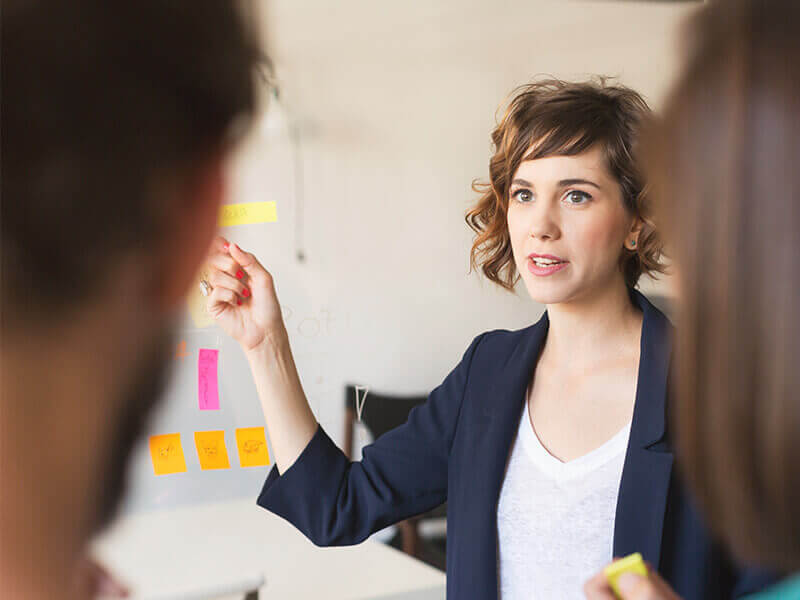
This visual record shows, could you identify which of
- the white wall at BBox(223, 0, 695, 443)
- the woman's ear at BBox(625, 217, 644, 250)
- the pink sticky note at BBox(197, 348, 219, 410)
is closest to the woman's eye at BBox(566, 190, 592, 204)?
the woman's ear at BBox(625, 217, 644, 250)

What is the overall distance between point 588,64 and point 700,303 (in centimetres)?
164

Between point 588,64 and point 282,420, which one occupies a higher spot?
point 588,64

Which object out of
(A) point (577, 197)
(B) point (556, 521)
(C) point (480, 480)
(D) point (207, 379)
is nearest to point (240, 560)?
(D) point (207, 379)

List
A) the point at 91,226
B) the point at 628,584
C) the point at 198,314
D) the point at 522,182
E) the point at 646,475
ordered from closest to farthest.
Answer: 1. the point at 91,226
2. the point at 628,584
3. the point at 646,475
4. the point at 522,182
5. the point at 198,314

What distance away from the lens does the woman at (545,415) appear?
117 cm

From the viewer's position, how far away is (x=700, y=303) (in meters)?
0.53

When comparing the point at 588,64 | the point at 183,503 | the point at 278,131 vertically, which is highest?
the point at 588,64

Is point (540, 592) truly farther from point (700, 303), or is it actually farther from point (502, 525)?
point (700, 303)

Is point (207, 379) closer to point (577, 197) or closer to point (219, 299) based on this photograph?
point (219, 299)

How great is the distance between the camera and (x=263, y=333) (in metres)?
1.21

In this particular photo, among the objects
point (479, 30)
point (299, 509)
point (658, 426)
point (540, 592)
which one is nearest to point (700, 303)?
point (658, 426)

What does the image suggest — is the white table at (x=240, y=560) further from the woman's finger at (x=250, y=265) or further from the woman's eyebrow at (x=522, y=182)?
the woman's eyebrow at (x=522, y=182)

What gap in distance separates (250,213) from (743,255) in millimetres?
1430

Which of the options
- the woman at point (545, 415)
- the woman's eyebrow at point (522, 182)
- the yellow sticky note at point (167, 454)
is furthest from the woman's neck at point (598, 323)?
the yellow sticky note at point (167, 454)
